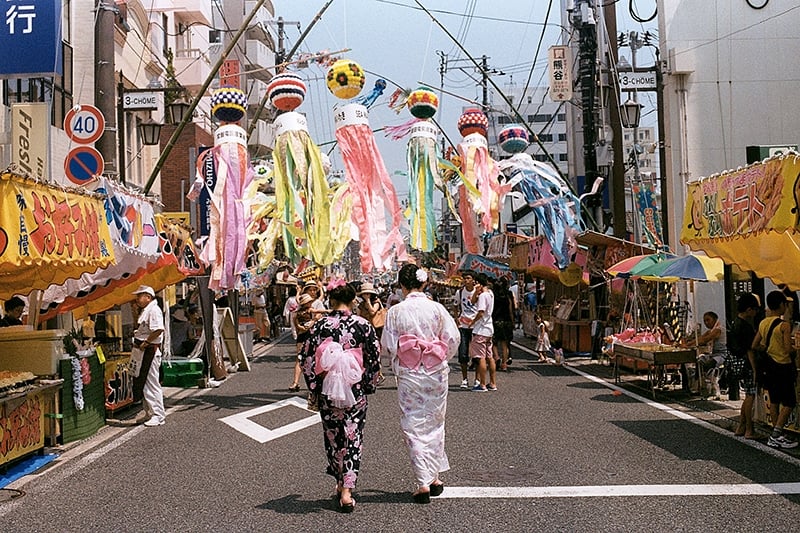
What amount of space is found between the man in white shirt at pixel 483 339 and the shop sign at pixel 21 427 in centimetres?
713

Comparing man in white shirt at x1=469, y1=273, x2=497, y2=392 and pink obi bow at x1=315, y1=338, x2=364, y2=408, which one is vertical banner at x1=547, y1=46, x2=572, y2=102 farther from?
pink obi bow at x1=315, y1=338, x2=364, y2=408

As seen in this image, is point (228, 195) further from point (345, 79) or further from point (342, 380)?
point (342, 380)

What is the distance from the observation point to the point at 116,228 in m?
10.5

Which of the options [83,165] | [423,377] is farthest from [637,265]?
[83,165]

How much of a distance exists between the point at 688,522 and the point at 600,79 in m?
16.7

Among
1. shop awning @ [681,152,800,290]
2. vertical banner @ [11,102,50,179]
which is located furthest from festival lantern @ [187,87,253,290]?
shop awning @ [681,152,800,290]

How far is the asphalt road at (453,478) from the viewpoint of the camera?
6.37 meters

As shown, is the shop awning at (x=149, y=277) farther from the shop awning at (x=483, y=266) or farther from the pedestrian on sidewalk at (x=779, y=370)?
the shop awning at (x=483, y=266)

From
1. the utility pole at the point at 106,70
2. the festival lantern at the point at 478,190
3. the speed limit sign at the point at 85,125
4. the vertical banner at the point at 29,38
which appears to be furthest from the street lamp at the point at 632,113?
the vertical banner at the point at 29,38

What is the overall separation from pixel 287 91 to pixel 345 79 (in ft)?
3.40

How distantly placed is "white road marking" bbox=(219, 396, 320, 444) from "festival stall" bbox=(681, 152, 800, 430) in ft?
18.8

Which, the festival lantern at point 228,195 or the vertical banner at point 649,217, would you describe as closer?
the festival lantern at point 228,195

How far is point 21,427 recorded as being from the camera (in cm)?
843

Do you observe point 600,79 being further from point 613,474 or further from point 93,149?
point 613,474
